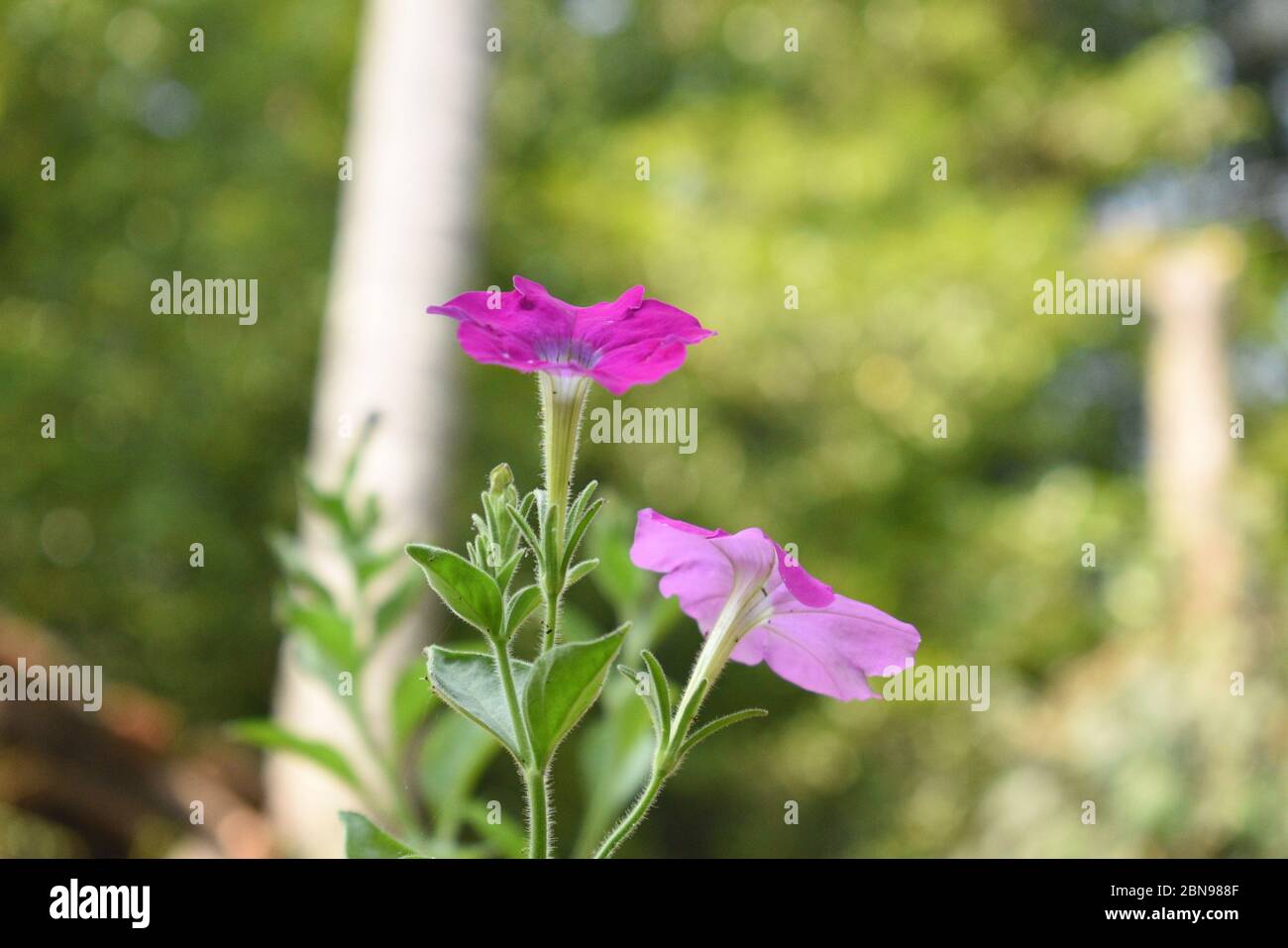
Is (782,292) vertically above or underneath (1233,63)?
underneath

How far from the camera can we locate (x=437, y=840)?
618 millimetres

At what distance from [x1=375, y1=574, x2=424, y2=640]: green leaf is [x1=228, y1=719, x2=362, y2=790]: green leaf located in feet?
0.20

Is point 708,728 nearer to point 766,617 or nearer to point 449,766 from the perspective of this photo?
point 766,617

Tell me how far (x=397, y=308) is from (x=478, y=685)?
7.29 feet

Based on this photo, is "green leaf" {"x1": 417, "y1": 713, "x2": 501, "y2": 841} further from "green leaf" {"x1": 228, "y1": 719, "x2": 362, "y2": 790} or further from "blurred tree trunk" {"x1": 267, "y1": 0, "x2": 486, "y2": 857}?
"blurred tree trunk" {"x1": 267, "y1": 0, "x2": 486, "y2": 857}

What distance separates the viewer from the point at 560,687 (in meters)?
0.32

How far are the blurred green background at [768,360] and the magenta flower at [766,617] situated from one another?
2241 millimetres

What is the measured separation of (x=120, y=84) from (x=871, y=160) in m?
2.47

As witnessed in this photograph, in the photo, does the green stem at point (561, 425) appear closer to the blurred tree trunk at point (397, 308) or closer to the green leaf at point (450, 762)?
the green leaf at point (450, 762)

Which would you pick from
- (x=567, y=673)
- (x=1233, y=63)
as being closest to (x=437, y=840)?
(x=567, y=673)

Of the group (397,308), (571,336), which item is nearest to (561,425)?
(571,336)

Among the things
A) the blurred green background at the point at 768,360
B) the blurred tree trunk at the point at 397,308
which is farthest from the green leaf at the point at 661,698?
the blurred green background at the point at 768,360

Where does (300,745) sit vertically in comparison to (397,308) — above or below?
below

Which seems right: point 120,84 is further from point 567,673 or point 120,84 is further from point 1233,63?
point 1233,63
